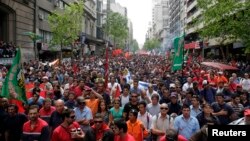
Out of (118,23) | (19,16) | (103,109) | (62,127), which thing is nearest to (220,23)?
(19,16)

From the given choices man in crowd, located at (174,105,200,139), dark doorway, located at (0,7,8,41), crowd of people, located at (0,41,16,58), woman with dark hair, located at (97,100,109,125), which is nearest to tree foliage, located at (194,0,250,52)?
crowd of people, located at (0,41,16,58)

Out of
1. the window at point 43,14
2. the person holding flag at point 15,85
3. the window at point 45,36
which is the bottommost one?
the person holding flag at point 15,85

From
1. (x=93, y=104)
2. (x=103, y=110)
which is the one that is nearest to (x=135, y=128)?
(x=103, y=110)

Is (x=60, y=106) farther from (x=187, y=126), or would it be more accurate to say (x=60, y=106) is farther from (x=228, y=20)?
(x=228, y=20)

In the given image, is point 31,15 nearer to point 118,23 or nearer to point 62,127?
point 62,127

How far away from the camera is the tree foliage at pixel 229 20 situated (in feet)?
98.3

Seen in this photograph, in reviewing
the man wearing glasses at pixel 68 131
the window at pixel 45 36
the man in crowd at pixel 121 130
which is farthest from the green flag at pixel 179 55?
the window at pixel 45 36

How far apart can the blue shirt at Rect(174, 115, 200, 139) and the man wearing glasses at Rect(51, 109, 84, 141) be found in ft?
6.61

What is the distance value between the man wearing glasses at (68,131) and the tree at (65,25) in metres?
37.2

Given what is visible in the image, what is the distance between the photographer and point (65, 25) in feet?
143

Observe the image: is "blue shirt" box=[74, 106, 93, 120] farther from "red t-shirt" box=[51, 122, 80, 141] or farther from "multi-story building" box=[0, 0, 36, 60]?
"multi-story building" box=[0, 0, 36, 60]

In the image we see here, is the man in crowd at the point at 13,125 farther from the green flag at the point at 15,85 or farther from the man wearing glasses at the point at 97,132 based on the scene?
the man wearing glasses at the point at 97,132

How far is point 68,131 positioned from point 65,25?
3763 cm

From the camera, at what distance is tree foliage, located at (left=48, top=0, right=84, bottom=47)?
43594 mm
